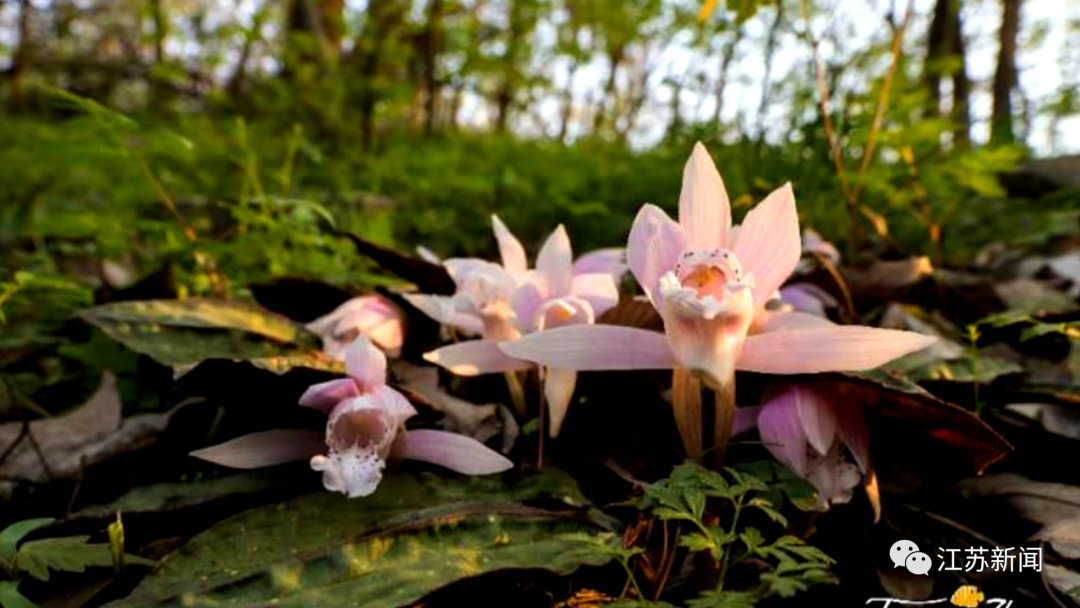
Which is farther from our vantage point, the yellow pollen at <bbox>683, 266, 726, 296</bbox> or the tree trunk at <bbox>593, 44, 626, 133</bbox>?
the tree trunk at <bbox>593, 44, 626, 133</bbox>

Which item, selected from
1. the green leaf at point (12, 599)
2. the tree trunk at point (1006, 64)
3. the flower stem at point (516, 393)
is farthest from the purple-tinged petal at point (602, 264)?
the tree trunk at point (1006, 64)

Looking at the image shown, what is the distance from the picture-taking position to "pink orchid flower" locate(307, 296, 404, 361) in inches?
60.3

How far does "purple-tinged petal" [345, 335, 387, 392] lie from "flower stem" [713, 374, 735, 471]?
1.48 ft

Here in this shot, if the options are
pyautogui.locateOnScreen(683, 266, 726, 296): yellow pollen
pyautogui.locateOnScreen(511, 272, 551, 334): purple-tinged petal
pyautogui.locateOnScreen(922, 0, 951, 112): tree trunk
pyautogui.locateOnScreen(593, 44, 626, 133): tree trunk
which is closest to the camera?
pyautogui.locateOnScreen(683, 266, 726, 296): yellow pollen

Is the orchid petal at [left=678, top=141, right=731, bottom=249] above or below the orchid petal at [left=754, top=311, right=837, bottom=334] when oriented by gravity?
above

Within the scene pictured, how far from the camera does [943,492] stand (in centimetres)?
131

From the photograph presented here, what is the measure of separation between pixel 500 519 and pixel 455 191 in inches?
126

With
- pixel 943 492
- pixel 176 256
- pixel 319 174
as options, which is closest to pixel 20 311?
pixel 176 256

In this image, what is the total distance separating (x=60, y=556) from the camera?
1050mm

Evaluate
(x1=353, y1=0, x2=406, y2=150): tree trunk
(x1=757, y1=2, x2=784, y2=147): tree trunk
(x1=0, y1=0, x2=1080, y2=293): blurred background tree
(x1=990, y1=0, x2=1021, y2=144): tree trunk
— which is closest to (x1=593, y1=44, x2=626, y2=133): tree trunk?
(x1=0, y1=0, x2=1080, y2=293): blurred background tree

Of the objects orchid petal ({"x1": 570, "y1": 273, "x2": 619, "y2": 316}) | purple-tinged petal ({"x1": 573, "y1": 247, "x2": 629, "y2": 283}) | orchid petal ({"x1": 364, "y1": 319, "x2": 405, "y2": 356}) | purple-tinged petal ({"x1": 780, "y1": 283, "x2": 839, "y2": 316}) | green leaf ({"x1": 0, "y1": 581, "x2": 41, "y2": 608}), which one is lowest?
green leaf ({"x1": 0, "y1": 581, "x2": 41, "y2": 608})

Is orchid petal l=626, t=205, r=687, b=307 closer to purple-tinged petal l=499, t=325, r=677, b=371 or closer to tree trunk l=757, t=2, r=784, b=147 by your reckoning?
purple-tinged petal l=499, t=325, r=677, b=371

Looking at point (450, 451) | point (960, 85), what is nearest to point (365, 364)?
point (450, 451)

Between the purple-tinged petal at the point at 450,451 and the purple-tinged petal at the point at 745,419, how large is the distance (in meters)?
0.33
